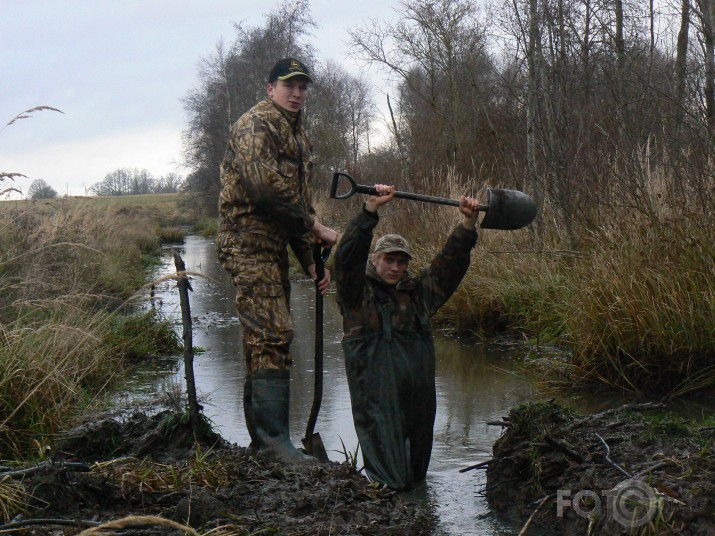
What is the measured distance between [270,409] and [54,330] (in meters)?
2.40

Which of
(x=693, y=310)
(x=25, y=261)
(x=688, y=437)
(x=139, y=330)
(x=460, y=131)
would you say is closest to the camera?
(x=688, y=437)

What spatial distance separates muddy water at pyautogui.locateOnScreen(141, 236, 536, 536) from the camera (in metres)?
5.48

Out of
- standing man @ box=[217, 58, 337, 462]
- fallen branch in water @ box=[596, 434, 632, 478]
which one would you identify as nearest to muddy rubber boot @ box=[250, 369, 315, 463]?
standing man @ box=[217, 58, 337, 462]

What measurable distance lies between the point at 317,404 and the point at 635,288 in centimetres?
283

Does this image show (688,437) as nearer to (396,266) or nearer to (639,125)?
(396,266)

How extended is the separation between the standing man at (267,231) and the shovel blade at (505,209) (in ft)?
3.25

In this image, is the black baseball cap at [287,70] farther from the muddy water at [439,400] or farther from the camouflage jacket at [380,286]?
the muddy water at [439,400]

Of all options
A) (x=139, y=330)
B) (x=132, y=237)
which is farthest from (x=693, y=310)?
(x=132, y=237)

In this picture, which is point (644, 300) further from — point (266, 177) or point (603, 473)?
point (266, 177)

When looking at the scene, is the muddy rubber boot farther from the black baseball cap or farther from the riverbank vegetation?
the black baseball cap

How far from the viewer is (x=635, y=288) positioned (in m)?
7.54

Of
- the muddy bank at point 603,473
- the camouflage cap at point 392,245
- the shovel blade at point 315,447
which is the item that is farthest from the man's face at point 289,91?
the muddy bank at point 603,473

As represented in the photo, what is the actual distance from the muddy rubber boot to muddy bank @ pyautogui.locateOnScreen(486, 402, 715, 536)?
1280mm

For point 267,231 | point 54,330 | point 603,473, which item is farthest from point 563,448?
point 54,330
